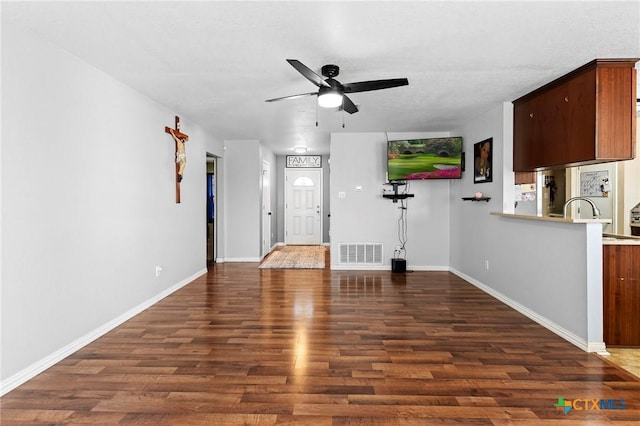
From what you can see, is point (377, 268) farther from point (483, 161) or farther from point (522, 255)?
point (522, 255)

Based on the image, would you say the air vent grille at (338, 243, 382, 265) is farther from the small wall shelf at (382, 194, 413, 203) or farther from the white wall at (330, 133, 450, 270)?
the small wall shelf at (382, 194, 413, 203)

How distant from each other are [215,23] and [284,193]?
7272mm

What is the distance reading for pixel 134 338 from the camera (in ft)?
10.3

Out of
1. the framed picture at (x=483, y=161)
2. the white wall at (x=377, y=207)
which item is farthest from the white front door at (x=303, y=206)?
the framed picture at (x=483, y=161)

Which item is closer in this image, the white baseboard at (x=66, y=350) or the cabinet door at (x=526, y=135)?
the white baseboard at (x=66, y=350)

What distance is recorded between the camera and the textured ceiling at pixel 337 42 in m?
2.23

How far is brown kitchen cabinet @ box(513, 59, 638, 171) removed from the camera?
3051mm

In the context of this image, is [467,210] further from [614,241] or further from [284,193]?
[284,193]

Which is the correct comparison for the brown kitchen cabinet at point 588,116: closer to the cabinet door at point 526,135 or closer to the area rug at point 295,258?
the cabinet door at point 526,135

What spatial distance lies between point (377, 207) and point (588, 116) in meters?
3.47

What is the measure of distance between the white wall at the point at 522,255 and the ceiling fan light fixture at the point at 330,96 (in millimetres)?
2297

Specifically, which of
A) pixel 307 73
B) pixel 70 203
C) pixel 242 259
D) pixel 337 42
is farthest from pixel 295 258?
pixel 337 42

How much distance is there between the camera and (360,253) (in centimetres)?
629

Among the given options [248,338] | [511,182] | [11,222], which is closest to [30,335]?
[11,222]
